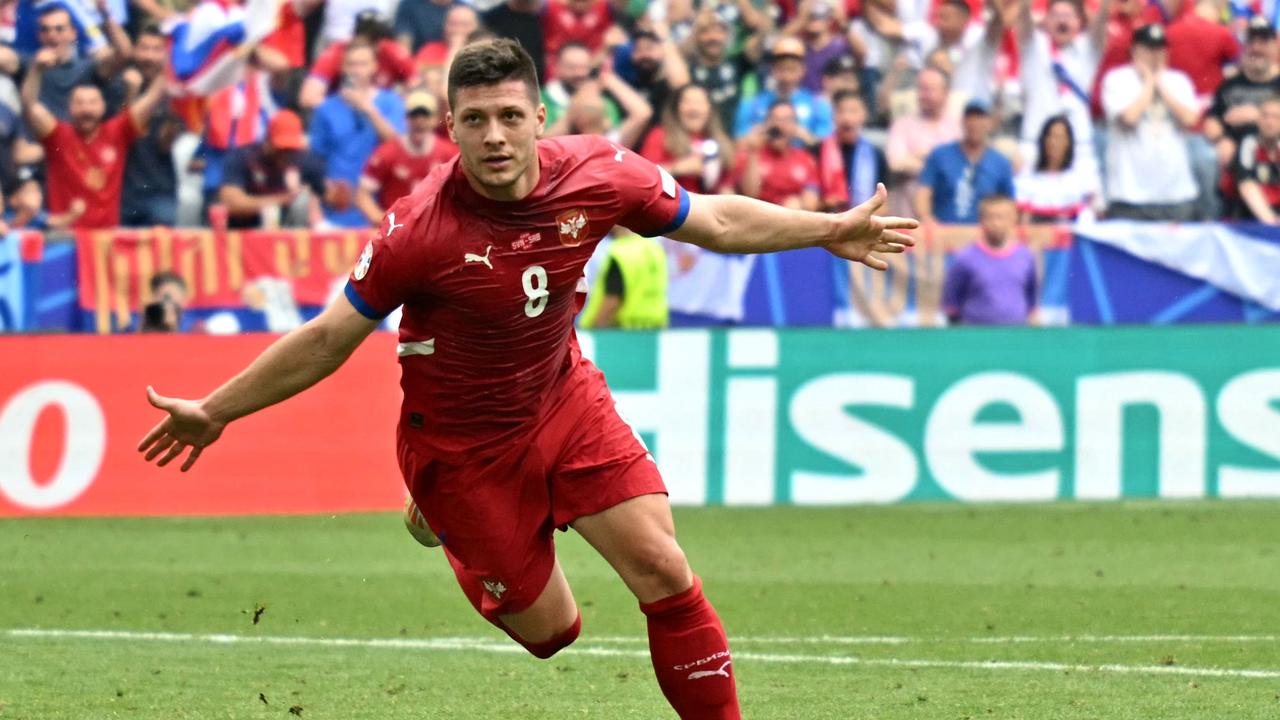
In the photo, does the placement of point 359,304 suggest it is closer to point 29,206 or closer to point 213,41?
point 29,206

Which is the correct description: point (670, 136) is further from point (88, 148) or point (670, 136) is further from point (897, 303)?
point (88, 148)

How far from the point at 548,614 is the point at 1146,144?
12.1 meters

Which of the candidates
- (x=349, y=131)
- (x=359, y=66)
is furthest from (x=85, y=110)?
(x=359, y=66)

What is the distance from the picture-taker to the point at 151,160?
52.3ft

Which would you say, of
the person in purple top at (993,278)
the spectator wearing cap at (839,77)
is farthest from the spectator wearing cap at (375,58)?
the person in purple top at (993,278)

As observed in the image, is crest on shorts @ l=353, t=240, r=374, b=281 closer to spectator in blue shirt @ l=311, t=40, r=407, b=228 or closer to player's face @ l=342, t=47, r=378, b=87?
spectator in blue shirt @ l=311, t=40, r=407, b=228

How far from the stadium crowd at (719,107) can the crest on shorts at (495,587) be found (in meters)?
9.87

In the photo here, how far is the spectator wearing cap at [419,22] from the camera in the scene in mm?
17031

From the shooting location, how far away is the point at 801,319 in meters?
15.4

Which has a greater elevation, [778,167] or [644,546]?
[778,167]

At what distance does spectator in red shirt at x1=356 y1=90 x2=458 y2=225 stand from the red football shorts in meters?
9.84

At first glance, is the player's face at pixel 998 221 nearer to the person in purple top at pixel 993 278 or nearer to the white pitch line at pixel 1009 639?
the person in purple top at pixel 993 278

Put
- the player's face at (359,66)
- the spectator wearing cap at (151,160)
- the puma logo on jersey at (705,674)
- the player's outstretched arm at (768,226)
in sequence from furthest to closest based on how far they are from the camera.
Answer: the player's face at (359,66) < the spectator wearing cap at (151,160) < the player's outstretched arm at (768,226) < the puma logo on jersey at (705,674)

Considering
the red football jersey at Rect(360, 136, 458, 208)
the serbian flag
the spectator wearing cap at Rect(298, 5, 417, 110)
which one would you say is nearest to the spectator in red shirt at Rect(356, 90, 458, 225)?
the red football jersey at Rect(360, 136, 458, 208)
